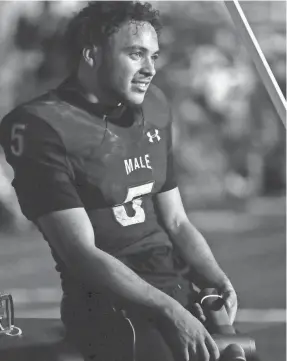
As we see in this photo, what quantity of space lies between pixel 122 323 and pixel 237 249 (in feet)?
1.94

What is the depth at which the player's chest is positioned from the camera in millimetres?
2771

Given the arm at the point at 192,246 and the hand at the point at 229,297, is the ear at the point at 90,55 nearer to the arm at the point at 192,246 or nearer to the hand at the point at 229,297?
the arm at the point at 192,246

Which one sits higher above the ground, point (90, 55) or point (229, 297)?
point (90, 55)

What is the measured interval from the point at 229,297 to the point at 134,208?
0.56m

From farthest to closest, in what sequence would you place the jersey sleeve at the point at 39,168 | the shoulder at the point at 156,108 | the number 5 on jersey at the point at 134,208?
the shoulder at the point at 156,108 < the number 5 on jersey at the point at 134,208 < the jersey sleeve at the point at 39,168

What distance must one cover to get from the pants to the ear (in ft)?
3.12

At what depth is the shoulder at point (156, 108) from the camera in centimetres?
292

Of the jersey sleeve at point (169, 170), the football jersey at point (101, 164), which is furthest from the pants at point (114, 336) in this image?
the jersey sleeve at point (169, 170)

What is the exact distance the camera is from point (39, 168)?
8.93 ft

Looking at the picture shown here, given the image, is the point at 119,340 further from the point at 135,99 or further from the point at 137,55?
the point at 137,55

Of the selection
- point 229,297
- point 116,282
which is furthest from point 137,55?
point 229,297

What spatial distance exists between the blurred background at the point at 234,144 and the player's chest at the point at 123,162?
0.10 m

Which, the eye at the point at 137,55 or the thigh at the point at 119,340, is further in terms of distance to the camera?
the eye at the point at 137,55

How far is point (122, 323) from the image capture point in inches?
108
